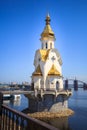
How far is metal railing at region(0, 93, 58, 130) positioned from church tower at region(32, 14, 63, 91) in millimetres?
28494

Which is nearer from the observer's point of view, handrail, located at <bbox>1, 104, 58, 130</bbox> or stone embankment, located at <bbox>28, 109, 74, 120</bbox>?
handrail, located at <bbox>1, 104, 58, 130</bbox>

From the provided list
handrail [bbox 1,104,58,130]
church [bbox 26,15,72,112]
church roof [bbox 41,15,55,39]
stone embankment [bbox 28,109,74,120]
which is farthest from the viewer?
church roof [bbox 41,15,55,39]

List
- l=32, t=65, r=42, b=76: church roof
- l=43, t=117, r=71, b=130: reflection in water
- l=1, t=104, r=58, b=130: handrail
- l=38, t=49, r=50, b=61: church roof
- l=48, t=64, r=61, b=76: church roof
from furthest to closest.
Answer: l=38, t=49, r=50, b=61: church roof < l=32, t=65, r=42, b=76: church roof < l=48, t=64, r=61, b=76: church roof < l=43, t=117, r=71, b=130: reflection in water < l=1, t=104, r=58, b=130: handrail

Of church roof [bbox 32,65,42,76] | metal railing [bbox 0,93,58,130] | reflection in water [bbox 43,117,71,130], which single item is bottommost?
reflection in water [bbox 43,117,71,130]

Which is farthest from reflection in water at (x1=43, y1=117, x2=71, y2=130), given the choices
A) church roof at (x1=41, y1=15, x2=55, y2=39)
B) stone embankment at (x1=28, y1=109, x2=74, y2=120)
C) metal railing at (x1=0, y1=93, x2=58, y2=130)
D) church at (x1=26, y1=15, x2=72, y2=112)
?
metal railing at (x1=0, y1=93, x2=58, y2=130)

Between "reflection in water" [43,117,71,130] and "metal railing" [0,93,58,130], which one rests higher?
"metal railing" [0,93,58,130]

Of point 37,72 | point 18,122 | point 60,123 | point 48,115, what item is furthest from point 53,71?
point 18,122

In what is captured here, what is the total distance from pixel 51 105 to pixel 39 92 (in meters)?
2.88

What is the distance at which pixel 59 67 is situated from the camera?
38750 mm

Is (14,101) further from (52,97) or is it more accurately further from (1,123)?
(1,123)

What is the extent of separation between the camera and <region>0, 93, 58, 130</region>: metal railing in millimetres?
4469

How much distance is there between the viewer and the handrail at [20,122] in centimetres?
444

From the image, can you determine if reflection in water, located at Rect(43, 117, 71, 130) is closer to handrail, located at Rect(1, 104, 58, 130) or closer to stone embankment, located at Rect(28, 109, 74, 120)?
stone embankment, located at Rect(28, 109, 74, 120)

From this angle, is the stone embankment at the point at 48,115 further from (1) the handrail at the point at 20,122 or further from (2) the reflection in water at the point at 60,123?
(1) the handrail at the point at 20,122
